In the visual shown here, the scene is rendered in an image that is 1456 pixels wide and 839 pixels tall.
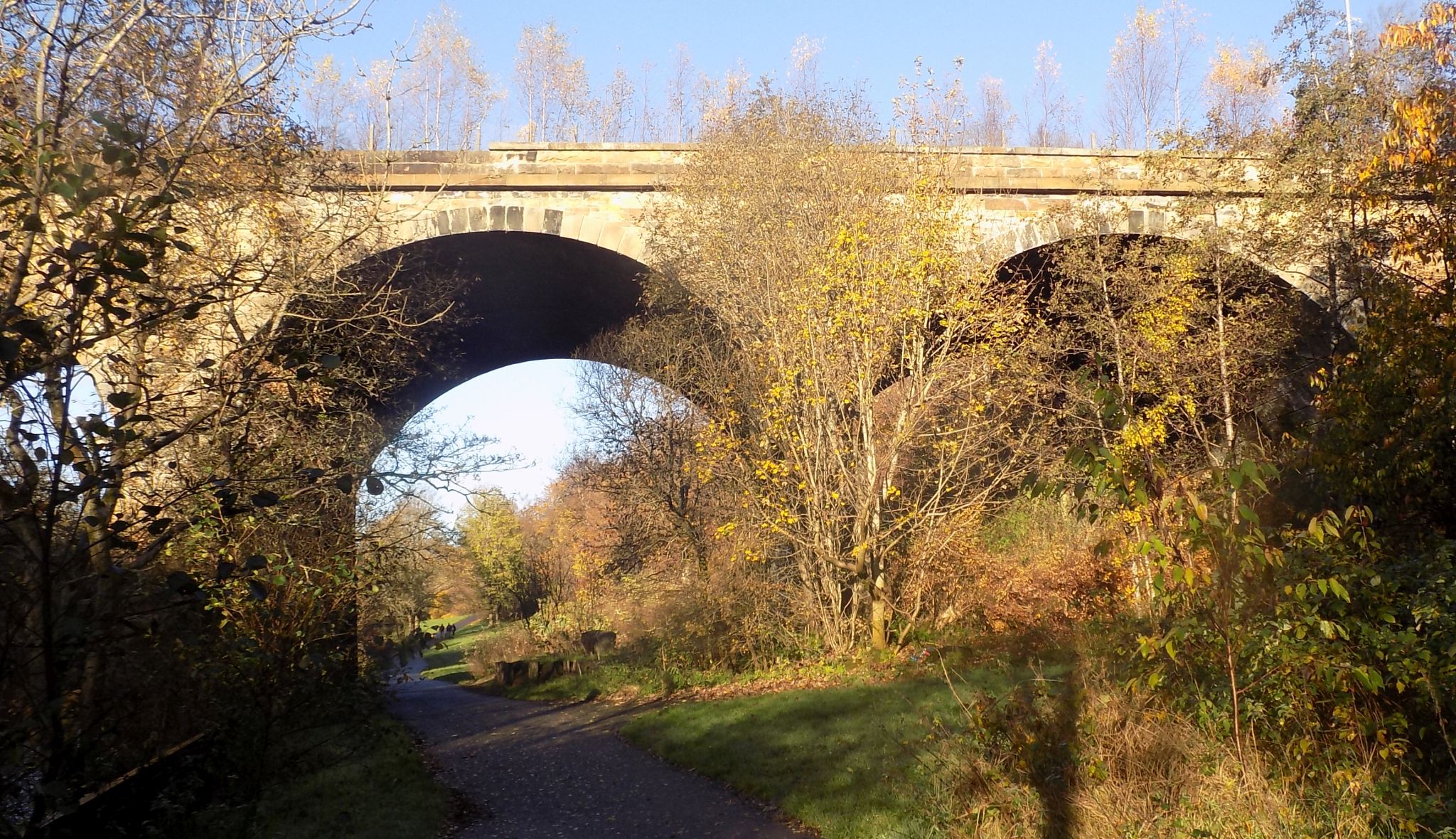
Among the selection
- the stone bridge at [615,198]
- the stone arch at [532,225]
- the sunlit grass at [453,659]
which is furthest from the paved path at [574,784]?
the sunlit grass at [453,659]

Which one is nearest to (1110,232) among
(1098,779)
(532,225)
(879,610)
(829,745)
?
(879,610)

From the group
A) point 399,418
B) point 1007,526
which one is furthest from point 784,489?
point 399,418

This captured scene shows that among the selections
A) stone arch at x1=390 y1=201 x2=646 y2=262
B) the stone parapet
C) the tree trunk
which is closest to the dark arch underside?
stone arch at x1=390 y1=201 x2=646 y2=262

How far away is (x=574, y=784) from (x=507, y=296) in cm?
1089

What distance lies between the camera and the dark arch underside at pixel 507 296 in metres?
16.5

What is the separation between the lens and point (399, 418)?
1493 cm

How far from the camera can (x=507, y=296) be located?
18.9 metres

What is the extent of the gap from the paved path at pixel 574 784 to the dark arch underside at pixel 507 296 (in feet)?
16.0

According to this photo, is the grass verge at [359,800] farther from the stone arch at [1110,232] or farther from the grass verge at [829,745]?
the stone arch at [1110,232]

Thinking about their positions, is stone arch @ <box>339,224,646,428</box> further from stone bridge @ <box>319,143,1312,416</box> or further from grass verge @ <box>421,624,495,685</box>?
grass verge @ <box>421,624,495,685</box>

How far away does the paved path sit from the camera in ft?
25.9

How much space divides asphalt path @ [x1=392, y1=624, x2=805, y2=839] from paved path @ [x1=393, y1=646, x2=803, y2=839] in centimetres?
1

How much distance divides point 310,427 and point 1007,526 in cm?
1068

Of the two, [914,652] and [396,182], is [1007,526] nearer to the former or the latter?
[914,652]
